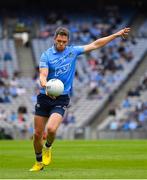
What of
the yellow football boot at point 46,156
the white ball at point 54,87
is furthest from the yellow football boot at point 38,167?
the white ball at point 54,87

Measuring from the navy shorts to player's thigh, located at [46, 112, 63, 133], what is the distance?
18 centimetres

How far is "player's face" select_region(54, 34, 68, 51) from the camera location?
14844 millimetres

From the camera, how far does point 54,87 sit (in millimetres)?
14430

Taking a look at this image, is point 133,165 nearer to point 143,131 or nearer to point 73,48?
point 73,48

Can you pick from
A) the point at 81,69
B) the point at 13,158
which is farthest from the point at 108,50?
the point at 13,158

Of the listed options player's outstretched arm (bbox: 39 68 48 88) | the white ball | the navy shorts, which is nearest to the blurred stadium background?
the navy shorts

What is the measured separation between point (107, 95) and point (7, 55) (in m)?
7.89

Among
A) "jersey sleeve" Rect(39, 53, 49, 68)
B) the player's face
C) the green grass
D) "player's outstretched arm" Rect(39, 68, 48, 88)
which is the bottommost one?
the green grass

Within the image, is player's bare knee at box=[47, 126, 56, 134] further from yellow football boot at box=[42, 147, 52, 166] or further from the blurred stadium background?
the blurred stadium background

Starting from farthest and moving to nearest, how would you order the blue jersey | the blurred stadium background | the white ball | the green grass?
1. the blurred stadium background
2. the blue jersey
3. the white ball
4. the green grass

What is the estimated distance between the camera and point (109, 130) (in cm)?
3897

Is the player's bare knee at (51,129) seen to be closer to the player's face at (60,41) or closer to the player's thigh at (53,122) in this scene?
the player's thigh at (53,122)

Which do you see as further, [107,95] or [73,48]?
[107,95]

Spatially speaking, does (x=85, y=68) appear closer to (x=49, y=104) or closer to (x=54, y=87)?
(x=49, y=104)
